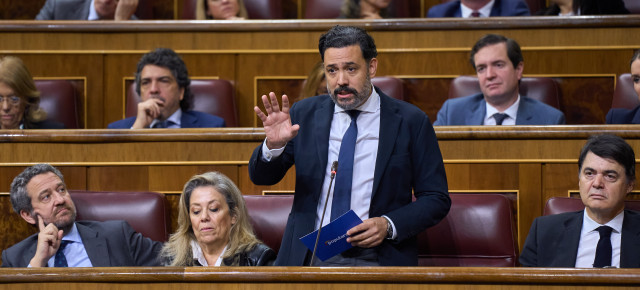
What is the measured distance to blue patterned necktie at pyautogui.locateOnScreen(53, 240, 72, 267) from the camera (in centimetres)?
120

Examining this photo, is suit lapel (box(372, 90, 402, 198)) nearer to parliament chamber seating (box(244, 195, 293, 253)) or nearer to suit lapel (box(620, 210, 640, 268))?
parliament chamber seating (box(244, 195, 293, 253))

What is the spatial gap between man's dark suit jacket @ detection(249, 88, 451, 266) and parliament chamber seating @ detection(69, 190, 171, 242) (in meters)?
0.25

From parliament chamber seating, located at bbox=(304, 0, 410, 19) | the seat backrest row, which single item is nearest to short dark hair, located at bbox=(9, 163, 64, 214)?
the seat backrest row

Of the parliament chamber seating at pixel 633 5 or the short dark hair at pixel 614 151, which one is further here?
the parliament chamber seating at pixel 633 5

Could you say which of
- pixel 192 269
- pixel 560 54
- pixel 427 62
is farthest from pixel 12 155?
pixel 560 54

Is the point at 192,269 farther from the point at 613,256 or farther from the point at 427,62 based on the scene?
the point at 427,62

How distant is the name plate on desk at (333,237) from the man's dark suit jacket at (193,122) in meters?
0.61

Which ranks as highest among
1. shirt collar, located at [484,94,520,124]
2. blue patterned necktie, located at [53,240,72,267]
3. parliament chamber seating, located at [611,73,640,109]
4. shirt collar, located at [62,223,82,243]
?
parliament chamber seating, located at [611,73,640,109]

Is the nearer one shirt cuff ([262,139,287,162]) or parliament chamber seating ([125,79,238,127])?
shirt cuff ([262,139,287,162])

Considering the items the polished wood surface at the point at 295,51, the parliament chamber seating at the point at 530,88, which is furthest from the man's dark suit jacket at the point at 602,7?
the parliament chamber seating at the point at 530,88

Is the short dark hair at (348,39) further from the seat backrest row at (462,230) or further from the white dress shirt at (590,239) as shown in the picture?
the white dress shirt at (590,239)

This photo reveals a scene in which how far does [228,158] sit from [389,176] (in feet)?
1.13

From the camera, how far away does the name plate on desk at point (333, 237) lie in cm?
95

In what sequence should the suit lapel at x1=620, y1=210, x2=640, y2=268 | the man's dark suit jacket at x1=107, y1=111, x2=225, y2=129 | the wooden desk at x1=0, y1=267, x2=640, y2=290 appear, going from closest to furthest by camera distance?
the wooden desk at x1=0, y1=267, x2=640, y2=290
the suit lapel at x1=620, y1=210, x2=640, y2=268
the man's dark suit jacket at x1=107, y1=111, x2=225, y2=129
